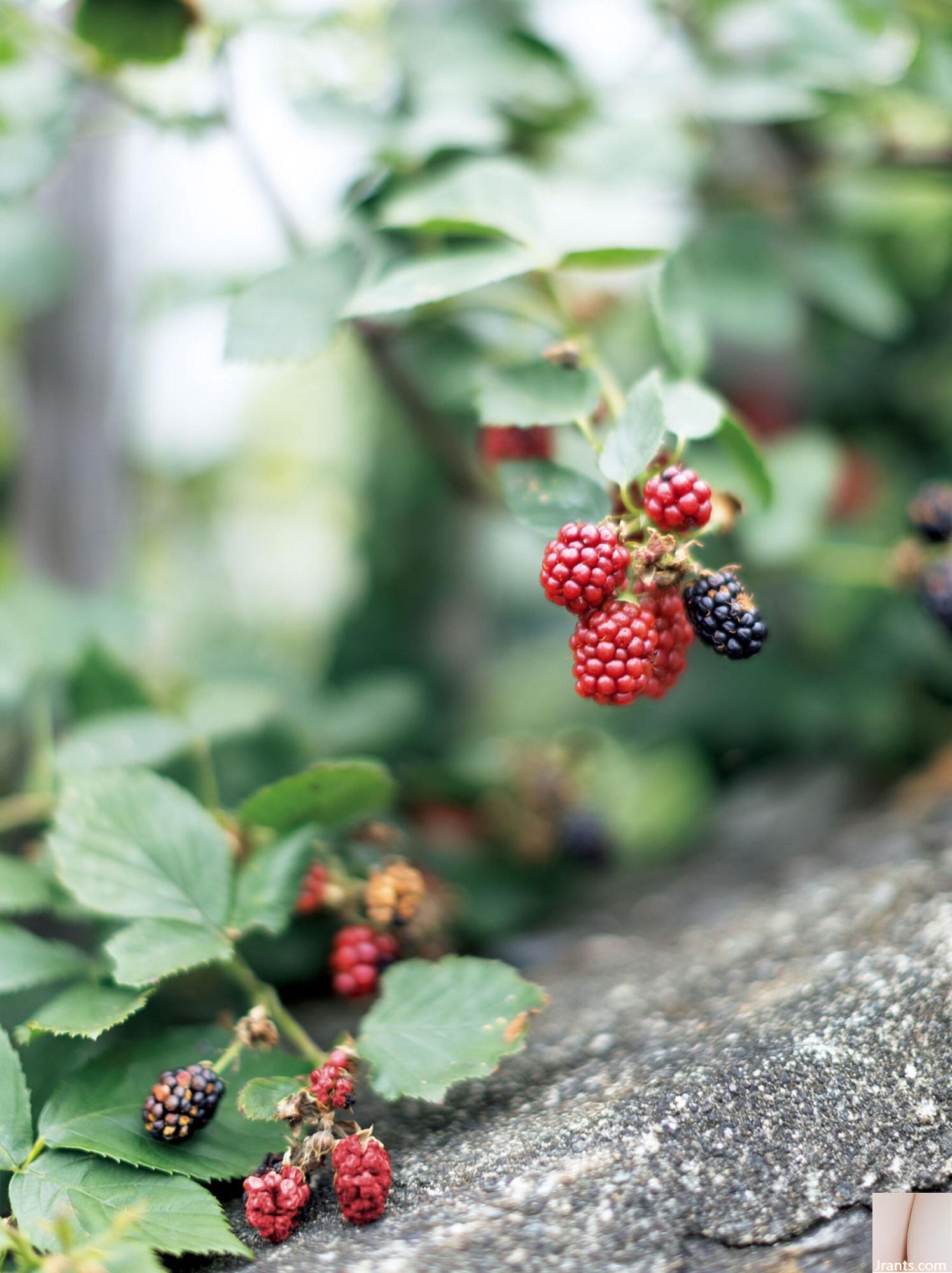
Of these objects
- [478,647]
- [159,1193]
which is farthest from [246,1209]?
[478,647]

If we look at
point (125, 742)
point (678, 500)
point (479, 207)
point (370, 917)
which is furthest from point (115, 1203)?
Answer: point (479, 207)

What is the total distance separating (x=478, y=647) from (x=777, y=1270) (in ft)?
4.17

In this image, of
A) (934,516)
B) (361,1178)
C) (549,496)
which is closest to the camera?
(361,1178)

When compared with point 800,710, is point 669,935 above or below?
above

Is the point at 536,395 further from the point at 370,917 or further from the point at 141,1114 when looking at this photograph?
the point at 141,1114

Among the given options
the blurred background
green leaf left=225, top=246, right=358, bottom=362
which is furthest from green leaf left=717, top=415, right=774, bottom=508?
green leaf left=225, top=246, right=358, bottom=362

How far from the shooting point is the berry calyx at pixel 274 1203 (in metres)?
0.59

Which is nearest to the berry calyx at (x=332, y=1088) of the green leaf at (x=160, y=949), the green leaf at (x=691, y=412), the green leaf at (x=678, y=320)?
the green leaf at (x=160, y=949)

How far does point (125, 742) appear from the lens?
36.1 inches

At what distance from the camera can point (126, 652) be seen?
4.12 feet

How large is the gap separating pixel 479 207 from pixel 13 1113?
2.33 ft

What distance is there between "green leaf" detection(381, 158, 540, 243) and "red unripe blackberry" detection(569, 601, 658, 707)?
1.09ft

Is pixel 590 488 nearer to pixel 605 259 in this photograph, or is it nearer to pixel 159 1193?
pixel 605 259

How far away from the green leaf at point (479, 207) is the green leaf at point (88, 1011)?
583 mm
